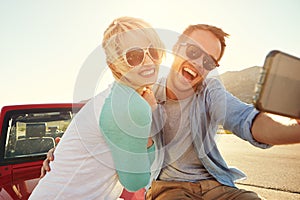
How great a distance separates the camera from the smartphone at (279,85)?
3.32 feet

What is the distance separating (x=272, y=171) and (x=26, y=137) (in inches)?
185

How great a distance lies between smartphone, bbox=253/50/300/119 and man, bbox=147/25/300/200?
126 cm

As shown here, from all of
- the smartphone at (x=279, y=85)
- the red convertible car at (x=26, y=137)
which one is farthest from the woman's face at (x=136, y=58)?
the red convertible car at (x=26, y=137)

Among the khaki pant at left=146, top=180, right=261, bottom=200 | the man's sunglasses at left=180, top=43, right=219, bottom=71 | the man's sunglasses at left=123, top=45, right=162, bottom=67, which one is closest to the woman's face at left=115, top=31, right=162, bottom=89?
the man's sunglasses at left=123, top=45, right=162, bottom=67

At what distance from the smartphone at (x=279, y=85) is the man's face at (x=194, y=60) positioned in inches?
55.4

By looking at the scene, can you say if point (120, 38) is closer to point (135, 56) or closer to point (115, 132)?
point (135, 56)

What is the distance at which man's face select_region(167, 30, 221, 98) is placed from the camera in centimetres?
250

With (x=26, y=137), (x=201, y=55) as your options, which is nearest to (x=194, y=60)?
(x=201, y=55)

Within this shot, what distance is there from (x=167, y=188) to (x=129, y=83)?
0.82 m

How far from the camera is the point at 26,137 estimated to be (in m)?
3.96

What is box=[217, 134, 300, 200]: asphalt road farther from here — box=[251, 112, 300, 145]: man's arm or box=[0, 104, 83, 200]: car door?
box=[251, 112, 300, 145]: man's arm

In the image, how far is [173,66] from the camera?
8.58 feet

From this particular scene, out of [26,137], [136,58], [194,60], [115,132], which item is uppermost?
[136,58]

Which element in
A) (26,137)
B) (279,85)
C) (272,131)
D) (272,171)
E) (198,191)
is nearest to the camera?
(279,85)
